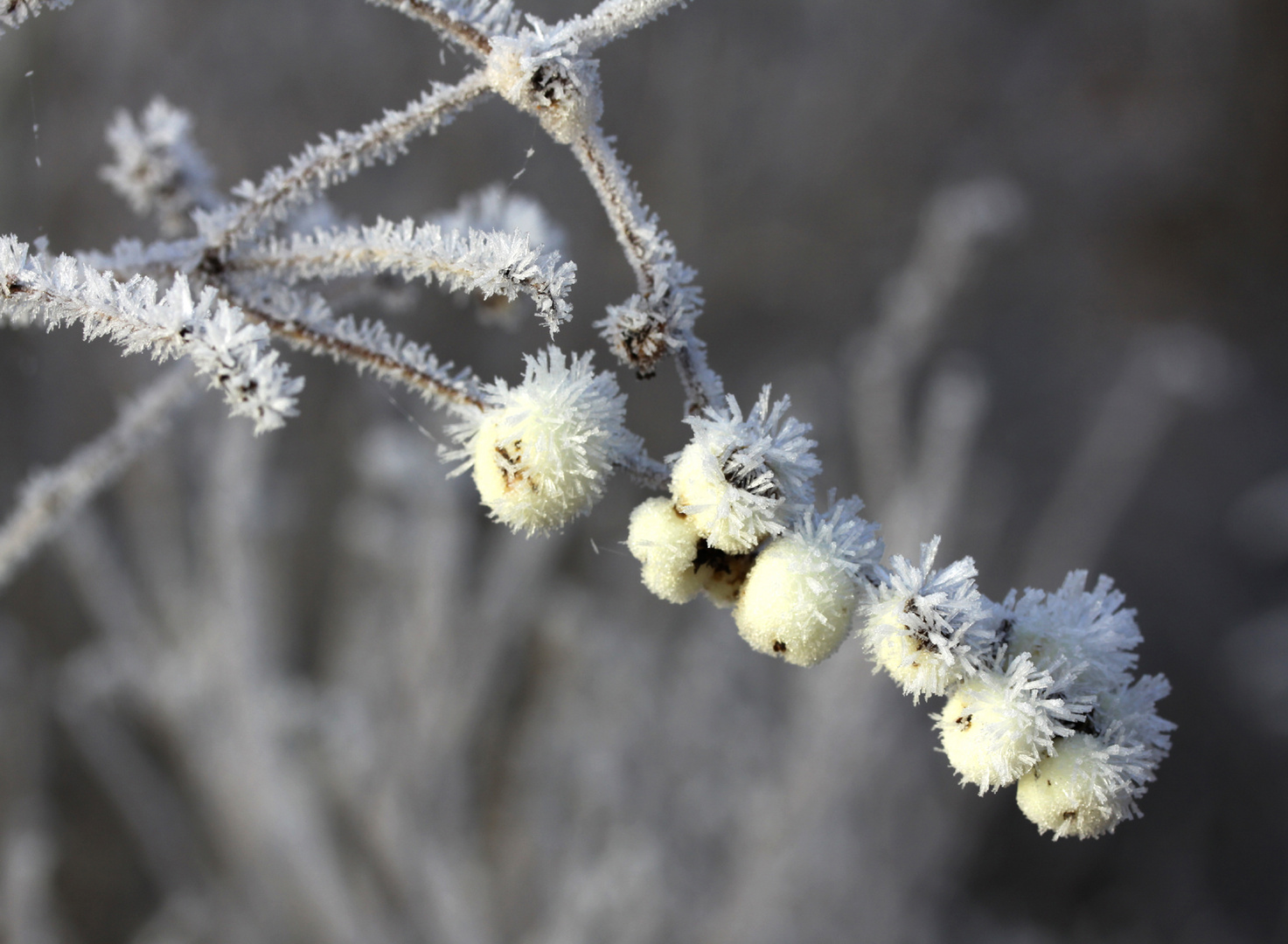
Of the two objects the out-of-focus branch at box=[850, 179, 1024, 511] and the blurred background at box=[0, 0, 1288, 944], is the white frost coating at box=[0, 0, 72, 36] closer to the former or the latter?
the blurred background at box=[0, 0, 1288, 944]

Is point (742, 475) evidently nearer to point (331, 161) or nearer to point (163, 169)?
point (331, 161)

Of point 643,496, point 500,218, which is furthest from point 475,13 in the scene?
point 643,496

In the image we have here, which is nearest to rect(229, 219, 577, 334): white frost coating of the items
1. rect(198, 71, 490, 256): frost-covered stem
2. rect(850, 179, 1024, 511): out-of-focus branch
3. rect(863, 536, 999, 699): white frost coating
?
rect(198, 71, 490, 256): frost-covered stem

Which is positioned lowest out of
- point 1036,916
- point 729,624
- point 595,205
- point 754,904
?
point 754,904

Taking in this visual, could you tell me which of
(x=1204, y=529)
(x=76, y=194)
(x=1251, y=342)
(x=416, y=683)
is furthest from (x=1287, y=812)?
(x=76, y=194)

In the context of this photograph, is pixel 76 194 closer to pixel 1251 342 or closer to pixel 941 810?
pixel 941 810

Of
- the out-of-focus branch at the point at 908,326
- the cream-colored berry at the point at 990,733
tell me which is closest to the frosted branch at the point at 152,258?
the cream-colored berry at the point at 990,733
